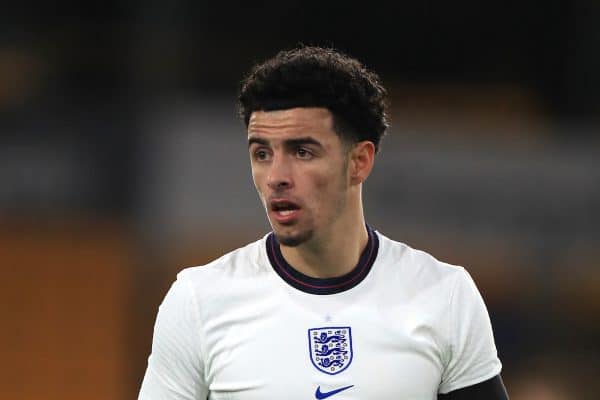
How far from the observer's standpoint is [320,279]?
3240mm

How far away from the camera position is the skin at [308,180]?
309 centimetres

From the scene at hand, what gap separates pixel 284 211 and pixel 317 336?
1.06ft

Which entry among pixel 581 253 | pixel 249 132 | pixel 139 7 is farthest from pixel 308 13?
pixel 249 132

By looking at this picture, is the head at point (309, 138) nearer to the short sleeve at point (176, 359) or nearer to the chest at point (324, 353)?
the chest at point (324, 353)

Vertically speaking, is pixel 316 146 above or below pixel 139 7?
below

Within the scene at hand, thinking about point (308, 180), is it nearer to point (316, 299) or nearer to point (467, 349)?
point (316, 299)

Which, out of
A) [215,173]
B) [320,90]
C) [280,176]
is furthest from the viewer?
[215,173]

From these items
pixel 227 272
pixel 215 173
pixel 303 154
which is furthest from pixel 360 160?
pixel 215 173

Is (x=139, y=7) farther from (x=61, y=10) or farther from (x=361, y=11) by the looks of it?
(x=361, y=11)

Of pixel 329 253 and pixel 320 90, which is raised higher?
pixel 320 90

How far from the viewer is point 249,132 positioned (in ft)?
10.4

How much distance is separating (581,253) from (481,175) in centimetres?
82

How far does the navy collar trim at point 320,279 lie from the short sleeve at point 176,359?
25cm

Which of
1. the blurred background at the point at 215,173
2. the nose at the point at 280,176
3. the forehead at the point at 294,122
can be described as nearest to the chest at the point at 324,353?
the nose at the point at 280,176
